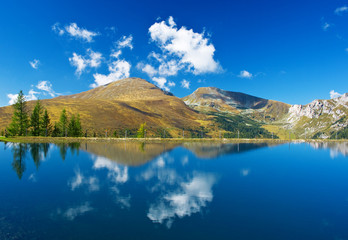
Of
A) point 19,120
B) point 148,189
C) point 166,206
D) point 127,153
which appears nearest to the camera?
point 166,206

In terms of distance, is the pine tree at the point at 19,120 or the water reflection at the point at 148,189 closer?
the water reflection at the point at 148,189

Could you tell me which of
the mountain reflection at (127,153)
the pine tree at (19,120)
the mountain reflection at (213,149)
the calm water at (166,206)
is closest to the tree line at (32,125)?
the pine tree at (19,120)

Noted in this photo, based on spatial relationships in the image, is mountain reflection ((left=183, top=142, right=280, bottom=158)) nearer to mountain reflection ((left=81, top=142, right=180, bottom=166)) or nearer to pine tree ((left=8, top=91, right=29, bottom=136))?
mountain reflection ((left=81, top=142, right=180, bottom=166))

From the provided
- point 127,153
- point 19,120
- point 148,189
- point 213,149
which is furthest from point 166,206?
point 19,120

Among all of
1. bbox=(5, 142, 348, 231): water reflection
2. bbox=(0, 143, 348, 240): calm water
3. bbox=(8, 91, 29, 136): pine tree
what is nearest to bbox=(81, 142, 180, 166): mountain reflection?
bbox=(5, 142, 348, 231): water reflection

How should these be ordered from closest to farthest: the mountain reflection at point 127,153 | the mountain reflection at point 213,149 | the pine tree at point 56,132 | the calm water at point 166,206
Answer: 1. the calm water at point 166,206
2. the mountain reflection at point 127,153
3. the mountain reflection at point 213,149
4. the pine tree at point 56,132

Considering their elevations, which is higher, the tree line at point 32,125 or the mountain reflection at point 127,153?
the tree line at point 32,125

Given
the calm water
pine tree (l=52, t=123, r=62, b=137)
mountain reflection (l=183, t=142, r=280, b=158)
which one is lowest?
mountain reflection (l=183, t=142, r=280, b=158)

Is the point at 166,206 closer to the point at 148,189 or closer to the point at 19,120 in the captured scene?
the point at 148,189

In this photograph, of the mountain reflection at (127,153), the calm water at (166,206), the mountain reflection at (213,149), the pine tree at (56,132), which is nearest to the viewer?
the calm water at (166,206)

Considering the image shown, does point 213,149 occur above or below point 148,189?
below

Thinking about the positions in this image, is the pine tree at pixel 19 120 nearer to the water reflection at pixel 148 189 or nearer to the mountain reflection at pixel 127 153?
the mountain reflection at pixel 127 153

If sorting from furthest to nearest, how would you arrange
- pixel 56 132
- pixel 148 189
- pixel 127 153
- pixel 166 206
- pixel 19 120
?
pixel 56 132
pixel 19 120
pixel 127 153
pixel 148 189
pixel 166 206

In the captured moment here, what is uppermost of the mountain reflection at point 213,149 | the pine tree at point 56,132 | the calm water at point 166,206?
the pine tree at point 56,132
